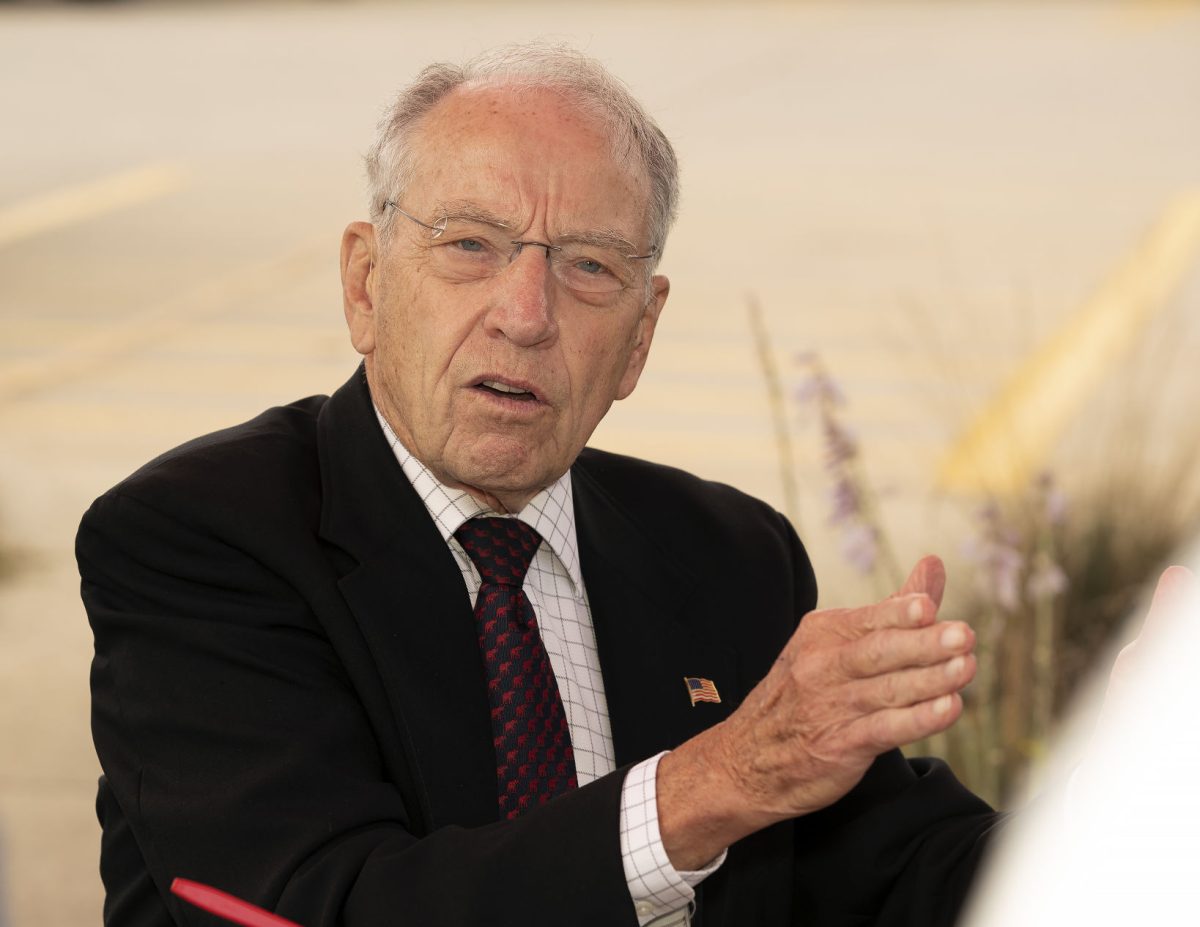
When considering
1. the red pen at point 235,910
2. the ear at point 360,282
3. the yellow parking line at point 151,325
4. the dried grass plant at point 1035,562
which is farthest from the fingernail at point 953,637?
the yellow parking line at point 151,325

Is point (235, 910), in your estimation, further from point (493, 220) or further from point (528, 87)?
point (528, 87)

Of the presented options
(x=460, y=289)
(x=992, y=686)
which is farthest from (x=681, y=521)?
(x=992, y=686)

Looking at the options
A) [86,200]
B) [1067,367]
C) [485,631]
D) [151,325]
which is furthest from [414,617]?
[86,200]

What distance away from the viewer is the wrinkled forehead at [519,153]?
203 centimetres

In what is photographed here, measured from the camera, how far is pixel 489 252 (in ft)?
6.85

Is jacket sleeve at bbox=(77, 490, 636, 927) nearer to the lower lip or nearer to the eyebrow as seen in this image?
the lower lip

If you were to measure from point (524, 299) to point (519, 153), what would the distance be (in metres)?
0.17

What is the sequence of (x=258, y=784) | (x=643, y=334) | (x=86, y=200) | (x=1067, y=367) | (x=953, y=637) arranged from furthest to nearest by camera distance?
(x=86, y=200), (x=1067, y=367), (x=643, y=334), (x=258, y=784), (x=953, y=637)

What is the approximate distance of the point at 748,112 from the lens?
59.5ft

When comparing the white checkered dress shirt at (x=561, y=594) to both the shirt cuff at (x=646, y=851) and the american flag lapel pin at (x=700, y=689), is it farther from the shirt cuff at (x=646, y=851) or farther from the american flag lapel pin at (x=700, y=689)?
the shirt cuff at (x=646, y=851)

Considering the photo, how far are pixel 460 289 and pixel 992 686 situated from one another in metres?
2.30

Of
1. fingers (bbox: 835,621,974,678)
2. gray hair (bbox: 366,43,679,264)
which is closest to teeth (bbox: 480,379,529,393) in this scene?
gray hair (bbox: 366,43,679,264)

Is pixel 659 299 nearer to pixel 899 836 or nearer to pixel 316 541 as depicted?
pixel 316 541

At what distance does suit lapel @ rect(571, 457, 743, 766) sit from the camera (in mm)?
2158
